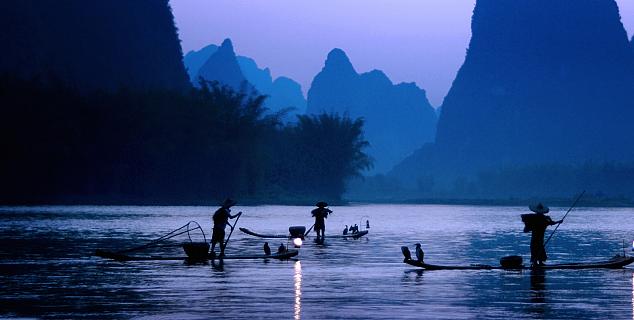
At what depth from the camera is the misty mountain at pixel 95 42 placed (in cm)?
15200

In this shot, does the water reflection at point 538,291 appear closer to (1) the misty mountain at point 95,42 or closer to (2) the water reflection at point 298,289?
(2) the water reflection at point 298,289

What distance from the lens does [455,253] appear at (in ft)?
127

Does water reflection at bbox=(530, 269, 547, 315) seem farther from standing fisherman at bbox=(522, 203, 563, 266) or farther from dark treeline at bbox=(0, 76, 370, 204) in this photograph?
dark treeline at bbox=(0, 76, 370, 204)

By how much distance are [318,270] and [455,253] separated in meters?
10.9

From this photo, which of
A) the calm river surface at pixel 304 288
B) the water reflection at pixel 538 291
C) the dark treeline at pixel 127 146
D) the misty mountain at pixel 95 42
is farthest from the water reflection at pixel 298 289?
the misty mountain at pixel 95 42

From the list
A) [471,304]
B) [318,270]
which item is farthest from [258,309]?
[318,270]

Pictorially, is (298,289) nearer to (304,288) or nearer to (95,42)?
(304,288)

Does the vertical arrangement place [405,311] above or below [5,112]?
below

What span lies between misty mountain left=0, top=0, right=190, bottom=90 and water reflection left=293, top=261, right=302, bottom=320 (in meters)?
119

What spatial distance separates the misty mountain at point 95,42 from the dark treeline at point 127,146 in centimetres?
2813

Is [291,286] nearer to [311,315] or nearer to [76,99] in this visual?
[311,315]

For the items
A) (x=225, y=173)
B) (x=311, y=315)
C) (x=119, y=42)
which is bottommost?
(x=311, y=315)

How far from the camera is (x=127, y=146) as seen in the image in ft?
372

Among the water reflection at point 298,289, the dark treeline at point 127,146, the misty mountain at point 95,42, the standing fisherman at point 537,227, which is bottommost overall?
the water reflection at point 298,289
